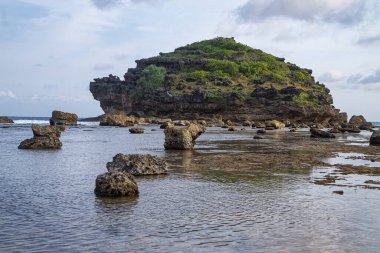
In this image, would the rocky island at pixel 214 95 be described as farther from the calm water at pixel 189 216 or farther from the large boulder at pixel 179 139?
the calm water at pixel 189 216

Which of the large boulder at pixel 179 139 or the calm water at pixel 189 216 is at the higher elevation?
the large boulder at pixel 179 139

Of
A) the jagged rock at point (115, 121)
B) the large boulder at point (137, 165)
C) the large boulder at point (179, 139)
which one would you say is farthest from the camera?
the jagged rock at point (115, 121)

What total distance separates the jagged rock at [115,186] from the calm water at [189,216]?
1.57ft

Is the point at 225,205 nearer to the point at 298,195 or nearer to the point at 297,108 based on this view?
the point at 298,195

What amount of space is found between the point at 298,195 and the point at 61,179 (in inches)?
401

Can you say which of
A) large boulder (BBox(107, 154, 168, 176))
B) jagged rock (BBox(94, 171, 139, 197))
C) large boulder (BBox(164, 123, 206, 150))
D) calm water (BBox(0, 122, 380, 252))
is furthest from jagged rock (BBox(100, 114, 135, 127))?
jagged rock (BBox(94, 171, 139, 197))

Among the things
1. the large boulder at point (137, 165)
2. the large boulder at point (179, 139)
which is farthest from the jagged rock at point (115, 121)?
the large boulder at point (137, 165)

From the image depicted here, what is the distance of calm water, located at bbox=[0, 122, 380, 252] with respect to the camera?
10.2 m

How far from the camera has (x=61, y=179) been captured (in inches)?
786

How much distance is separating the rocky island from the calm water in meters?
129

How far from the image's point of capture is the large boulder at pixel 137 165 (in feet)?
70.5

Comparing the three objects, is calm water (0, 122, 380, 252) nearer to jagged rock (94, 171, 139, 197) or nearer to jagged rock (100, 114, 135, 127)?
jagged rock (94, 171, 139, 197)

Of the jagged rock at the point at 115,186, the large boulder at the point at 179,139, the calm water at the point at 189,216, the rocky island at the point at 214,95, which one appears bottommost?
the calm water at the point at 189,216

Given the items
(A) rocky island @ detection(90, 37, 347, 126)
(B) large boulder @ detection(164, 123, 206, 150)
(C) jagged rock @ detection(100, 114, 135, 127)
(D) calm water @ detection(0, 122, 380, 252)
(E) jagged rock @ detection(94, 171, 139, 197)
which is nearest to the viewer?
(D) calm water @ detection(0, 122, 380, 252)
